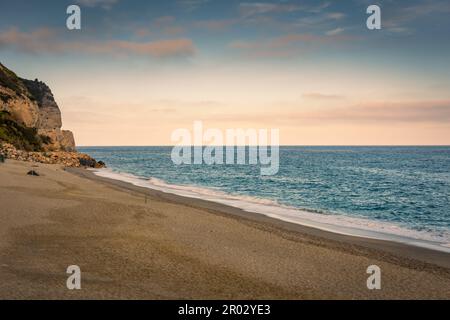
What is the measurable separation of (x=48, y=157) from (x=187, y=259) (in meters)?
58.9

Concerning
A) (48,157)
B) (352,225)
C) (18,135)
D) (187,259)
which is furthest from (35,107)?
(187,259)

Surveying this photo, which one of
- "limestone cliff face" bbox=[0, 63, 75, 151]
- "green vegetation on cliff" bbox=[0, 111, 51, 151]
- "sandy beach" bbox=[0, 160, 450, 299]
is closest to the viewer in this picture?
"sandy beach" bbox=[0, 160, 450, 299]

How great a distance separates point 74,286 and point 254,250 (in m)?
7.15

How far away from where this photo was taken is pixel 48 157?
6309 cm

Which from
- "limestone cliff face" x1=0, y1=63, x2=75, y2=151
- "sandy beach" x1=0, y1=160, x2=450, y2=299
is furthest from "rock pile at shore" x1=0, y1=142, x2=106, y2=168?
"sandy beach" x1=0, y1=160, x2=450, y2=299

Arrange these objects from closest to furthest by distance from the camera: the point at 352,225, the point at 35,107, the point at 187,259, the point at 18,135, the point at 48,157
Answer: the point at 187,259 → the point at 352,225 → the point at 48,157 → the point at 18,135 → the point at 35,107

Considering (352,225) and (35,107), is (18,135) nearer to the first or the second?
(35,107)

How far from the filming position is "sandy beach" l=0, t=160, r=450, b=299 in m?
9.77

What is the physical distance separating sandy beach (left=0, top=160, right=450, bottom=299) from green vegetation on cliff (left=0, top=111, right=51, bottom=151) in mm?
46635

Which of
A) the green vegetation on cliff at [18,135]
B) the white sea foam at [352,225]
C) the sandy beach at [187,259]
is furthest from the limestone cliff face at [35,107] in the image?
the white sea foam at [352,225]

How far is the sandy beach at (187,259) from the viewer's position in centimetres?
977

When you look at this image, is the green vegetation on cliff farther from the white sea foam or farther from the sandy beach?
the white sea foam

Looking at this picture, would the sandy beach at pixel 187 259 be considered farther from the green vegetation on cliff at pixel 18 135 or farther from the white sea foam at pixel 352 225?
the green vegetation on cliff at pixel 18 135

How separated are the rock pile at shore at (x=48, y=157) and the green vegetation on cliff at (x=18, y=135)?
384 centimetres
